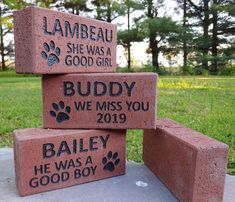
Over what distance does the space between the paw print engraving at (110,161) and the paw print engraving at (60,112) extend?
1.26 feet

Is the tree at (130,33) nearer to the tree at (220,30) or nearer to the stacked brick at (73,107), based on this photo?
the tree at (220,30)

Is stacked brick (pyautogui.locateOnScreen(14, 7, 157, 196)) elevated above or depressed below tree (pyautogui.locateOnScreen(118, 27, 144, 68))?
below

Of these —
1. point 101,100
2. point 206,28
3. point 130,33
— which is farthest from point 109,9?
point 101,100

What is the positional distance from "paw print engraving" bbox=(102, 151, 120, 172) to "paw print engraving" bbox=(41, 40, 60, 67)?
706mm

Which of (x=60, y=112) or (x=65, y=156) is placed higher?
(x=60, y=112)

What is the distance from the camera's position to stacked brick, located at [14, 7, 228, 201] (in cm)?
178

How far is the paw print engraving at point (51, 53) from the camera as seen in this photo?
1809 millimetres

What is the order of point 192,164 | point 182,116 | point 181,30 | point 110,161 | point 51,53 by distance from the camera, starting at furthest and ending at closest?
point 181,30, point 182,116, point 110,161, point 51,53, point 192,164

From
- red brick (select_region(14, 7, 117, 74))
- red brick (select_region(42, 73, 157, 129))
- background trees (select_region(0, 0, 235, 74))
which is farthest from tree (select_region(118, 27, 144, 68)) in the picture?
red brick (select_region(42, 73, 157, 129))

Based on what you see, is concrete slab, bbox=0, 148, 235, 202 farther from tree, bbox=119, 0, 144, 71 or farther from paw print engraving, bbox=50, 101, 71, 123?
tree, bbox=119, 0, 144, 71

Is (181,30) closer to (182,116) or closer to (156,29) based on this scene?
(156,29)

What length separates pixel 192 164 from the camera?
A: 1.66 metres

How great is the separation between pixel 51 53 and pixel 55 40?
8 cm

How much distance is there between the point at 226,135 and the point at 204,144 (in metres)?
1.71
